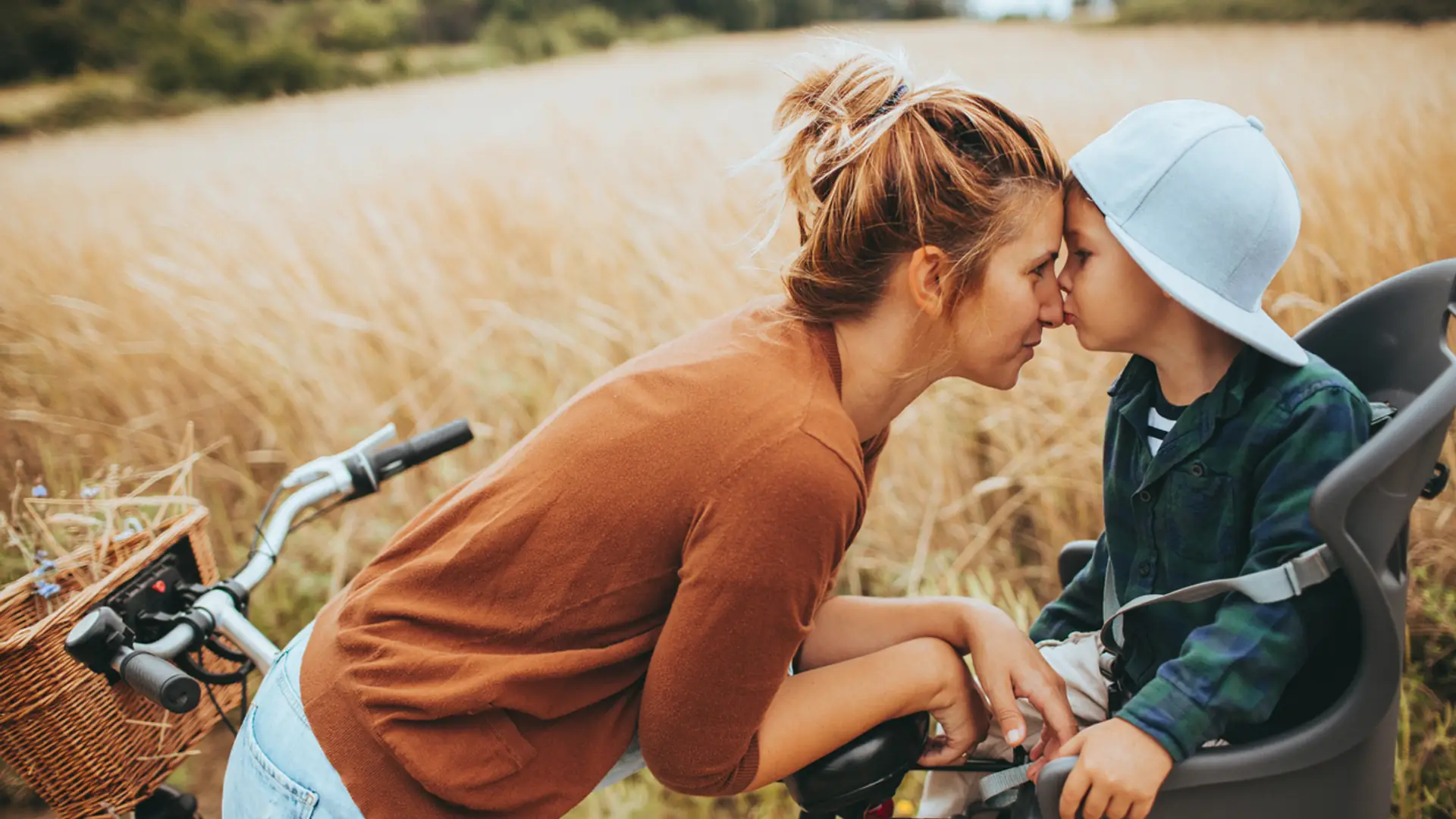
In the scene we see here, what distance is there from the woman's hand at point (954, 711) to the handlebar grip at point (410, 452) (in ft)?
3.00

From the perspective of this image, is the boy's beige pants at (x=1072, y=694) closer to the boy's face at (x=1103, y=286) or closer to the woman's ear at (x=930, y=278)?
the boy's face at (x=1103, y=286)

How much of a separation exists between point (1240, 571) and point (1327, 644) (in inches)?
5.3

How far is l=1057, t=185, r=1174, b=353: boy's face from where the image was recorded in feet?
4.25

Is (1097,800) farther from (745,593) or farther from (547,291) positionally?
(547,291)

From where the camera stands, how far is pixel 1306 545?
1.10 meters

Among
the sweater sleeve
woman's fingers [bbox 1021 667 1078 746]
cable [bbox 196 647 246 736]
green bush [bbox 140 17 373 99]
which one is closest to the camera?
the sweater sleeve

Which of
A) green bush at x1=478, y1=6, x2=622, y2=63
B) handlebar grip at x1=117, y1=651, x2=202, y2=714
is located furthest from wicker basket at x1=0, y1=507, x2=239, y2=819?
green bush at x1=478, y1=6, x2=622, y2=63

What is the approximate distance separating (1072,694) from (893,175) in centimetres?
91

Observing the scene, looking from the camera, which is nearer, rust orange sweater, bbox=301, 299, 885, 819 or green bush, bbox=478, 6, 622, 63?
rust orange sweater, bbox=301, 299, 885, 819

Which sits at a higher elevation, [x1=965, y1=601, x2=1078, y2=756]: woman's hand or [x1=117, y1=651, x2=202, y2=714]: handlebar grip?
[x1=117, y1=651, x2=202, y2=714]: handlebar grip

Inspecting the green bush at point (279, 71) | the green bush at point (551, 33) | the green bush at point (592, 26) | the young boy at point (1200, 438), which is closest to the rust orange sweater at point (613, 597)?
the young boy at point (1200, 438)

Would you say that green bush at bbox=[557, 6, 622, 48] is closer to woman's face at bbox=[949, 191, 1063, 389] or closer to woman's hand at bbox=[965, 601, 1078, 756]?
woman's face at bbox=[949, 191, 1063, 389]

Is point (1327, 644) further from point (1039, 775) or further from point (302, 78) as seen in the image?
point (302, 78)

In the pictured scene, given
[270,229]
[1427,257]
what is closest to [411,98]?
[270,229]
